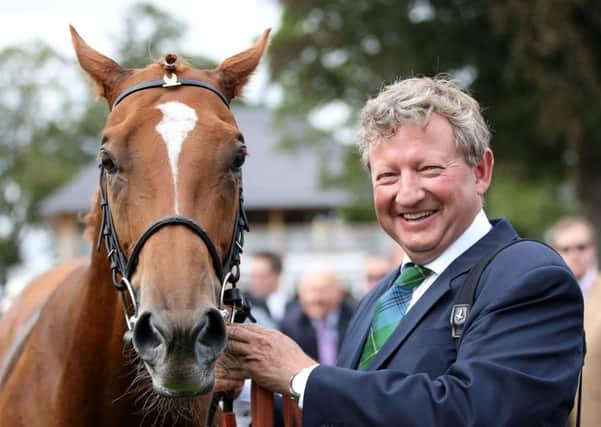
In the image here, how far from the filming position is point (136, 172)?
283 centimetres

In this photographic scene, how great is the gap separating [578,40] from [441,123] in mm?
14346

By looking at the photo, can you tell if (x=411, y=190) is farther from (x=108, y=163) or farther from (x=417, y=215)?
(x=108, y=163)

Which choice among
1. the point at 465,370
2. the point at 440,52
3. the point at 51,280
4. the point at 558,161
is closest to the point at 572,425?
the point at 465,370

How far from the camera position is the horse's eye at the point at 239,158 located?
2.96 metres

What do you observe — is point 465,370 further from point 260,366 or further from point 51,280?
point 51,280

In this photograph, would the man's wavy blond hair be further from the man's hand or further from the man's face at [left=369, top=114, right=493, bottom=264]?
the man's hand

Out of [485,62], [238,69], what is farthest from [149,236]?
[485,62]

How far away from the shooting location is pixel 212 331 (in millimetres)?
2535

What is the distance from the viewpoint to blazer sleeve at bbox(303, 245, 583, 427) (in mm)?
2412

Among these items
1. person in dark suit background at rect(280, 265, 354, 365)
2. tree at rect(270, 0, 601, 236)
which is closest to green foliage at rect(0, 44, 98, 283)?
tree at rect(270, 0, 601, 236)

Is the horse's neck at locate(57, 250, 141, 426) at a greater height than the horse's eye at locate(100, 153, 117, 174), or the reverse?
the horse's eye at locate(100, 153, 117, 174)

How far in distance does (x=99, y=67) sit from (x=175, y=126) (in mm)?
661

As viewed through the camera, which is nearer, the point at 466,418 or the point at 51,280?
the point at 466,418

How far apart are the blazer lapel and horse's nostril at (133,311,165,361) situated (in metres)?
0.77
